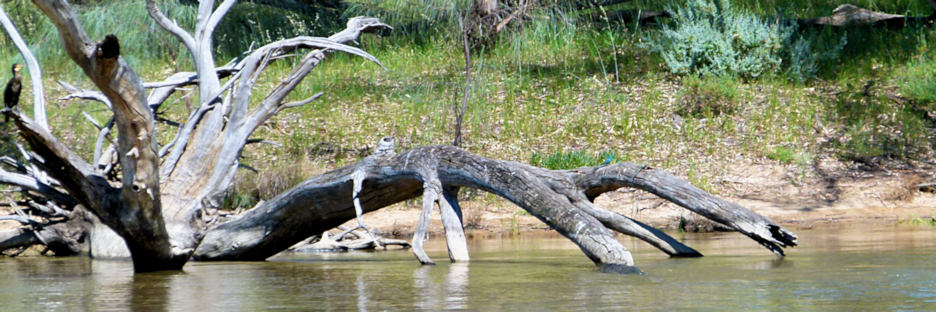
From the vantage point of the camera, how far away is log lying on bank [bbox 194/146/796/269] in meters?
7.38

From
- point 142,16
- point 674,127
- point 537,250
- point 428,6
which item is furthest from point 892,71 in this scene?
point 142,16

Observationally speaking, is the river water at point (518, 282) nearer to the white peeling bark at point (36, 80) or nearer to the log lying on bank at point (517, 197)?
the log lying on bank at point (517, 197)

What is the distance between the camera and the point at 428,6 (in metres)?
17.1

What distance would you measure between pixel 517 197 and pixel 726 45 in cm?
958

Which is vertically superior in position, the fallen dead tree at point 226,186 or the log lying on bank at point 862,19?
the log lying on bank at point 862,19

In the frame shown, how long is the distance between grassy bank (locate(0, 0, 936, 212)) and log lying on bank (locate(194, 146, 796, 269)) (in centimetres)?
417

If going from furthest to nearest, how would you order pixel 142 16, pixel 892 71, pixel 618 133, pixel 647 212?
pixel 142 16 → pixel 892 71 → pixel 618 133 → pixel 647 212

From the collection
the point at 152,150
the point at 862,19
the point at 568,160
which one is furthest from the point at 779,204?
the point at 152,150

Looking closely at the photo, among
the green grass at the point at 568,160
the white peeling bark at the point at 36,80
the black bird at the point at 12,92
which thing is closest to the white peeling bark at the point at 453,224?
the white peeling bark at the point at 36,80

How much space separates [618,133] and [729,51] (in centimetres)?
260

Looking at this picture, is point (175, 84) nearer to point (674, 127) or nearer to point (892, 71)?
point (674, 127)

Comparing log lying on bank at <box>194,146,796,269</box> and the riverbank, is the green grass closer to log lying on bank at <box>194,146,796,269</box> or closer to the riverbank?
the riverbank

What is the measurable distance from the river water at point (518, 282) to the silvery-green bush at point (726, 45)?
688cm

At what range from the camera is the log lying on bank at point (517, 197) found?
7375 mm
